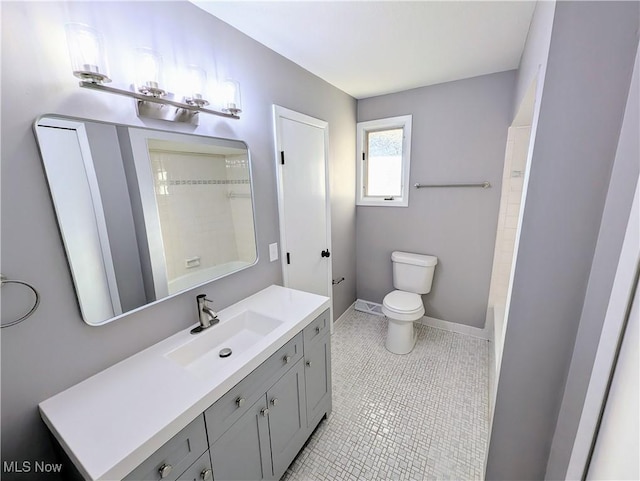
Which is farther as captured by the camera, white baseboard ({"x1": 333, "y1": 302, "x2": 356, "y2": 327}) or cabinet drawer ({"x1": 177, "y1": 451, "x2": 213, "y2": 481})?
white baseboard ({"x1": 333, "y1": 302, "x2": 356, "y2": 327})

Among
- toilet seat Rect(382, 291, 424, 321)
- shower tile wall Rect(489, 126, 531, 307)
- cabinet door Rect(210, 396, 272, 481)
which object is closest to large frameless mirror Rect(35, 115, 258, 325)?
cabinet door Rect(210, 396, 272, 481)

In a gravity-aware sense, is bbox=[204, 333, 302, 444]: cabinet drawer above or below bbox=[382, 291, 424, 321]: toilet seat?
above

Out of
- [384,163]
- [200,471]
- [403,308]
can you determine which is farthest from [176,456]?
[384,163]

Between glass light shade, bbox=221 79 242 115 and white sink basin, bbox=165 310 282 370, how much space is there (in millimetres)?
1132

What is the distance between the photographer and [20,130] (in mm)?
819

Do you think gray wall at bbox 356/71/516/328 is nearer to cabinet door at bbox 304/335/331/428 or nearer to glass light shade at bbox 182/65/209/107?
cabinet door at bbox 304/335/331/428

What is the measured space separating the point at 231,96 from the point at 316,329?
4.48 feet

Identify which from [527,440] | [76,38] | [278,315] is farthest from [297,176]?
[527,440]

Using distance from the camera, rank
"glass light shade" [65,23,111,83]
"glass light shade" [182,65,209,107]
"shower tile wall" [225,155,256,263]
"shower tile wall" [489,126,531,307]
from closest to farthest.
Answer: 1. "glass light shade" [65,23,111,83]
2. "glass light shade" [182,65,209,107]
3. "shower tile wall" [225,155,256,263]
4. "shower tile wall" [489,126,531,307]

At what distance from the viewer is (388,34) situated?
60.3 inches

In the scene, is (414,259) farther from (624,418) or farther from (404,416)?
(624,418)

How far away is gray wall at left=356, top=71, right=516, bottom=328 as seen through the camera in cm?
220

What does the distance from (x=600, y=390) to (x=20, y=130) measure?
1.95m

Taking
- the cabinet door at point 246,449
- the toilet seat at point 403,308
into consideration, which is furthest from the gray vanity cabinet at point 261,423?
the toilet seat at point 403,308
